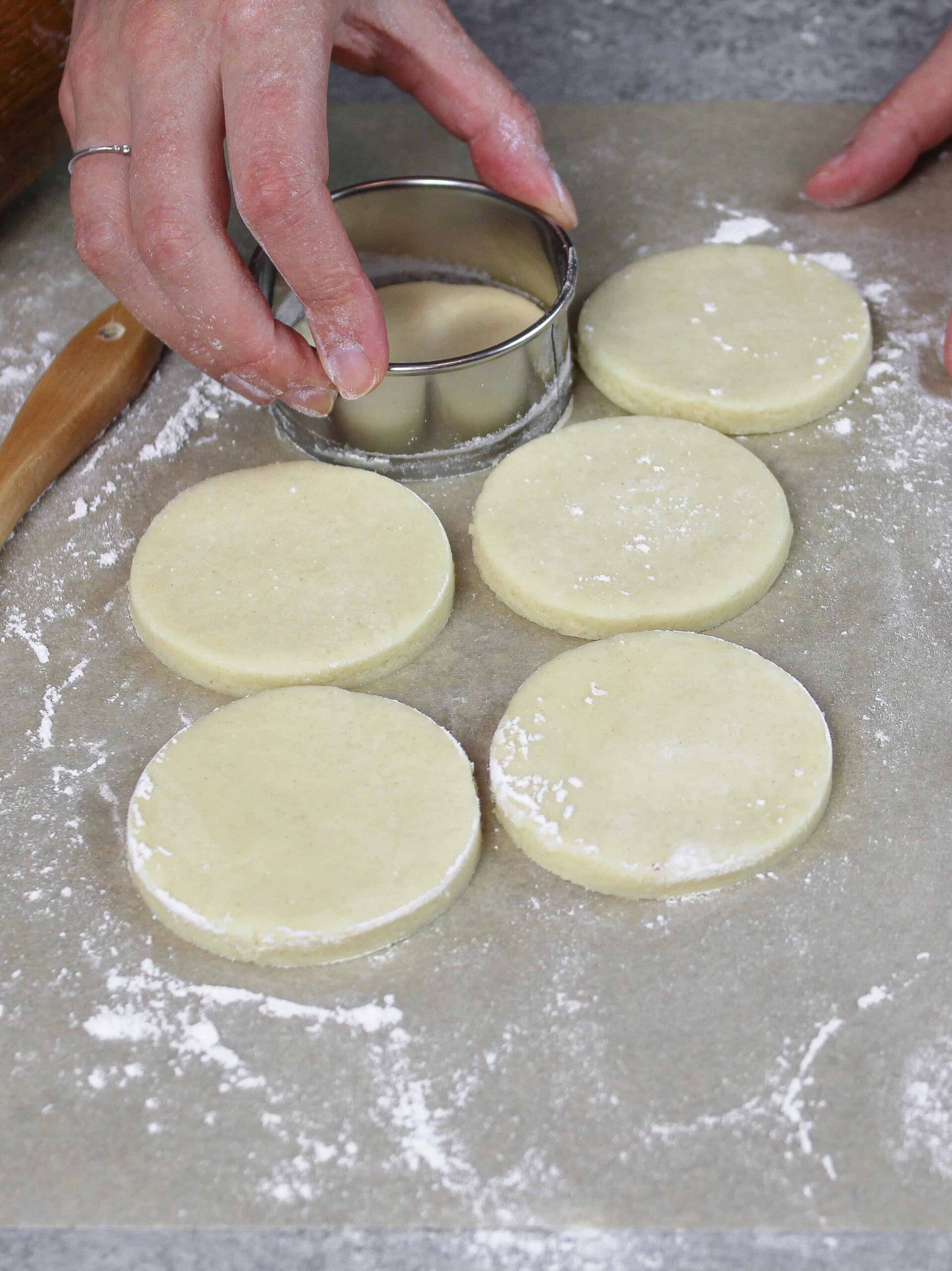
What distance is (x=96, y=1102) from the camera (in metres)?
1.18

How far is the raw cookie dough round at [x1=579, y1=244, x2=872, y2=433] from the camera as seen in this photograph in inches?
71.1

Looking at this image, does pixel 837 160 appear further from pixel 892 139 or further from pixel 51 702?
pixel 51 702

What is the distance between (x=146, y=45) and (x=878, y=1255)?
1.58 m

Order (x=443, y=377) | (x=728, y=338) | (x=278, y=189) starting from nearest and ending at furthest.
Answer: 1. (x=278, y=189)
2. (x=443, y=377)
3. (x=728, y=338)

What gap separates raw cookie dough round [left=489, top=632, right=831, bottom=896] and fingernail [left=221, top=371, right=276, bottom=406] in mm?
529

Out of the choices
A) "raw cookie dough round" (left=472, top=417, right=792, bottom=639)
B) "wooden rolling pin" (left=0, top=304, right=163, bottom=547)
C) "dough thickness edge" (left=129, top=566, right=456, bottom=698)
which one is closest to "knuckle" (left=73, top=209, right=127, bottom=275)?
"wooden rolling pin" (left=0, top=304, right=163, bottom=547)

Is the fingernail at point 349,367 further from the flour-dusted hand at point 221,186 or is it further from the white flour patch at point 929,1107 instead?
the white flour patch at point 929,1107

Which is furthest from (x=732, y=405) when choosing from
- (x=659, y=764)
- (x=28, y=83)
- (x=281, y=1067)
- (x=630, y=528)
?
(x=28, y=83)

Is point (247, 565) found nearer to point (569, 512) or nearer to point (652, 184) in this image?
point (569, 512)

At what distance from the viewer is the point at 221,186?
1.53 metres

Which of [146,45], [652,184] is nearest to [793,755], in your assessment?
[146,45]

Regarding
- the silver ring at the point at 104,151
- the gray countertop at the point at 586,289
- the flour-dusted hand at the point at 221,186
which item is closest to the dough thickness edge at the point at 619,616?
the gray countertop at the point at 586,289

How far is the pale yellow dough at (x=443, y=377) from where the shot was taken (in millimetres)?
1676

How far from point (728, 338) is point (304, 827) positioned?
41.2 inches
